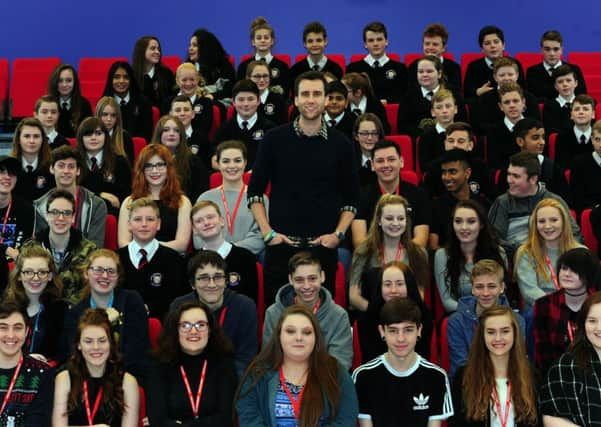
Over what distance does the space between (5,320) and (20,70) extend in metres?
4.58

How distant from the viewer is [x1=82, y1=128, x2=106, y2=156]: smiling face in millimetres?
6609

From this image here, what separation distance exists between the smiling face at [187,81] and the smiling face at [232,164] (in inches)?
69.4

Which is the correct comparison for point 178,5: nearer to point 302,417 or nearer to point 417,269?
point 417,269

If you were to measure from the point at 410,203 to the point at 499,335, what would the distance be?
1492 millimetres

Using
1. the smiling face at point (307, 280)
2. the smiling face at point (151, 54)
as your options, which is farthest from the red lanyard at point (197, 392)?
the smiling face at point (151, 54)

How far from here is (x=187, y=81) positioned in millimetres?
7832

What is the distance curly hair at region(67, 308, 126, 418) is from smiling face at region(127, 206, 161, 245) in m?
0.90

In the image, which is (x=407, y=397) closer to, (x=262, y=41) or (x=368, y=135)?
(x=368, y=135)

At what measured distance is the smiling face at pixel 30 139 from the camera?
21.4 ft

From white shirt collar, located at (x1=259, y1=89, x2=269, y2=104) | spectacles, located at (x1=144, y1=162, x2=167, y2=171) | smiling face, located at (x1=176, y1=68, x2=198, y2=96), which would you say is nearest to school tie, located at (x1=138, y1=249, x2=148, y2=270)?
spectacles, located at (x1=144, y1=162, x2=167, y2=171)

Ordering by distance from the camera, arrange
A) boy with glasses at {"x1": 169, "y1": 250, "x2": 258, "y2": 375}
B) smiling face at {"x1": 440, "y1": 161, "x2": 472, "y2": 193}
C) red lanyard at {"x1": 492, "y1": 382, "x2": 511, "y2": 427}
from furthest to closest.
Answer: smiling face at {"x1": 440, "y1": 161, "x2": 472, "y2": 193}, boy with glasses at {"x1": 169, "y1": 250, "x2": 258, "y2": 375}, red lanyard at {"x1": 492, "y1": 382, "x2": 511, "y2": 427}

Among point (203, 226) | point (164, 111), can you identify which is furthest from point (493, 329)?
point (164, 111)

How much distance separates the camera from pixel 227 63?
8578 millimetres

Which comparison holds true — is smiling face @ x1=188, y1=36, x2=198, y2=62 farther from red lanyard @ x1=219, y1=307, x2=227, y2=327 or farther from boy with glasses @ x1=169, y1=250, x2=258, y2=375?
red lanyard @ x1=219, y1=307, x2=227, y2=327
